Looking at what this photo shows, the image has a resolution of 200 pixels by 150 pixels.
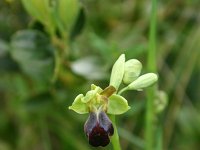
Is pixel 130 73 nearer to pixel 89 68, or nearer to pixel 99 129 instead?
pixel 99 129

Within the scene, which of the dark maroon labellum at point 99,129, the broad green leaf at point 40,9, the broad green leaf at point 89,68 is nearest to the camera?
the dark maroon labellum at point 99,129

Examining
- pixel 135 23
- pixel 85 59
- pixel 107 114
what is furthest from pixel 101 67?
pixel 107 114

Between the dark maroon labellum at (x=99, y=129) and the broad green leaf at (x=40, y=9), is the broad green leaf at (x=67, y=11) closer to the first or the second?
the broad green leaf at (x=40, y=9)

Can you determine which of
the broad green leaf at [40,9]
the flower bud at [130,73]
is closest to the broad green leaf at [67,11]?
the broad green leaf at [40,9]

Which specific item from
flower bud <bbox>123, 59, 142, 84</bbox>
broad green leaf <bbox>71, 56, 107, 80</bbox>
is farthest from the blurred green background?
flower bud <bbox>123, 59, 142, 84</bbox>

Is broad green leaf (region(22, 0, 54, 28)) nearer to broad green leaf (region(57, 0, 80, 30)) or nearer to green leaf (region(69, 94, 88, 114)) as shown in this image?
broad green leaf (region(57, 0, 80, 30))

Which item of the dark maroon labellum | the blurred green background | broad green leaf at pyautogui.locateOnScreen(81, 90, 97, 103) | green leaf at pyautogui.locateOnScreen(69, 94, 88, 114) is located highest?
broad green leaf at pyautogui.locateOnScreen(81, 90, 97, 103)
